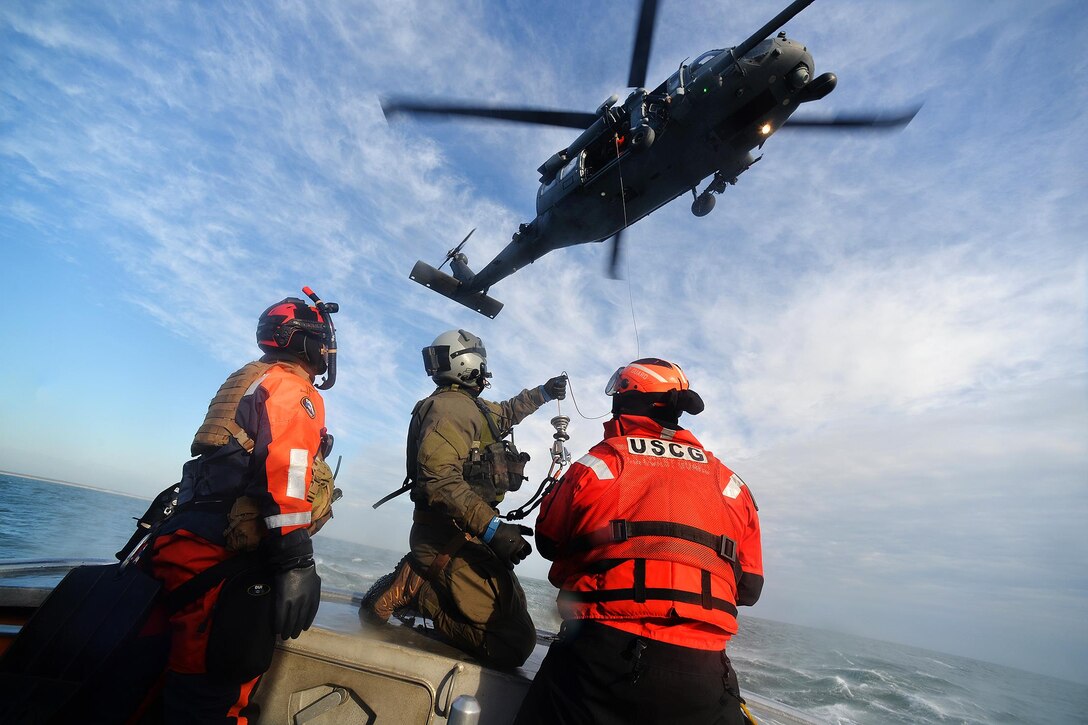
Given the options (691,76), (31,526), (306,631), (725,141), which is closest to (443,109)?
(691,76)

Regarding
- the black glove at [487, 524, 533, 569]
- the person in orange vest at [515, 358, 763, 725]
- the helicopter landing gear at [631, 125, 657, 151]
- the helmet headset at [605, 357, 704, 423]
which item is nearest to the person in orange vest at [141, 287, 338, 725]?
the black glove at [487, 524, 533, 569]

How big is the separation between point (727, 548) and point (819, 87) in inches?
313

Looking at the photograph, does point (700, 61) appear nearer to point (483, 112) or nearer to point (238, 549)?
point (483, 112)

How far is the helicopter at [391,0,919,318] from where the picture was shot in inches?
271

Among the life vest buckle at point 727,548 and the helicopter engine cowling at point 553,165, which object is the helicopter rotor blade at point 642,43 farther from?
the life vest buckle at point 727,548

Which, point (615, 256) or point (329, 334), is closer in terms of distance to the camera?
point (329, 334)

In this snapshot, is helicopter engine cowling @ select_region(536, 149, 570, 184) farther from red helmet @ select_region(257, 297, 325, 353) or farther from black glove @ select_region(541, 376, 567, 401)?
red helmet @ select_region(257, 297, 325, 353)

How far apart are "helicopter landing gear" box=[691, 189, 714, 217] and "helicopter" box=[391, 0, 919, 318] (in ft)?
0.06

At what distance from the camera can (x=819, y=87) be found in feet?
22.6

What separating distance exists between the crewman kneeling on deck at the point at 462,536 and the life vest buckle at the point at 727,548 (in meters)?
1.29

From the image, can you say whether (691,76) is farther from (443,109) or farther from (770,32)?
(443,109)

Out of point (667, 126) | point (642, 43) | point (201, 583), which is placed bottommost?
point (201, 583)

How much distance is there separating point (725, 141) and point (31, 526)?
31.9 m

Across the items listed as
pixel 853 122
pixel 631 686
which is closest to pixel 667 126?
pixel 853 122
